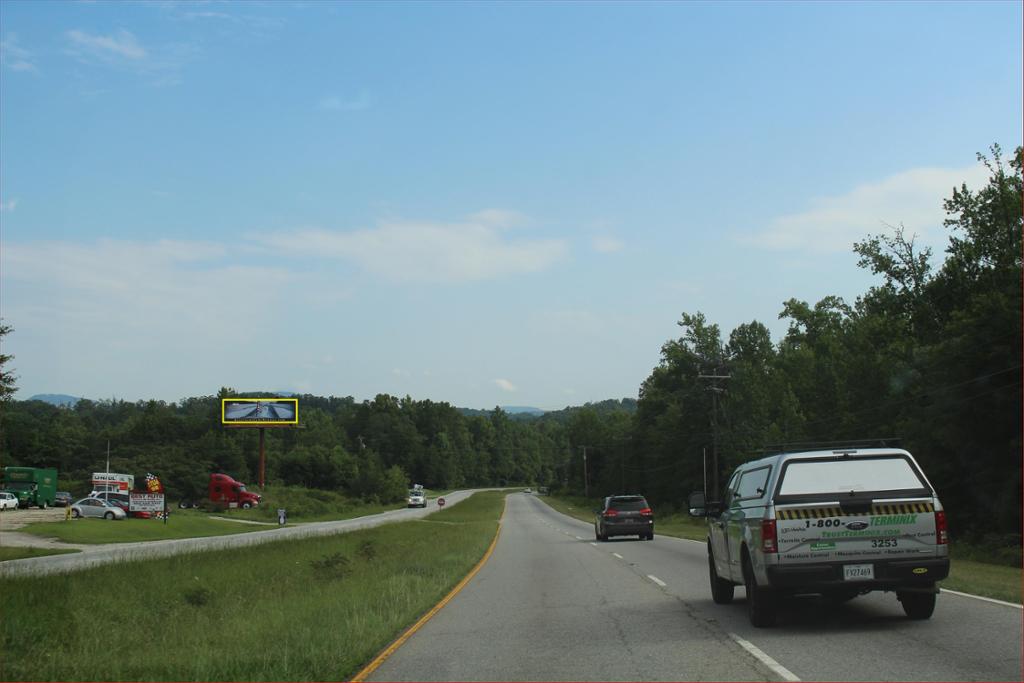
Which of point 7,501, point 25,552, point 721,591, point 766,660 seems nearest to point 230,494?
point 7,501

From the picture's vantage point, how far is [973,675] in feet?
27.0

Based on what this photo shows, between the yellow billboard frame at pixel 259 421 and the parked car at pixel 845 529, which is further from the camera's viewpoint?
the yellow billboard frame at pixel 259 421

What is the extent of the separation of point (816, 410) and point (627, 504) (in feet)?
152

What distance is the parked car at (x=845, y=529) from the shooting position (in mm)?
10852

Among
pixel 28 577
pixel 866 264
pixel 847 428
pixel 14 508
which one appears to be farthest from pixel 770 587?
pixel 14 508

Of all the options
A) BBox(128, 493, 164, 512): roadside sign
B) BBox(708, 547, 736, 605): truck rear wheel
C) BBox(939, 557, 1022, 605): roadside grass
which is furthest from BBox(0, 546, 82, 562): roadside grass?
BBox(939, 557, 1022, 605): roadside grass

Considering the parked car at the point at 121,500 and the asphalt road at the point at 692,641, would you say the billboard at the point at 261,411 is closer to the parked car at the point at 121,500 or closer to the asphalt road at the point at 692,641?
the parked car at the point at 121,500

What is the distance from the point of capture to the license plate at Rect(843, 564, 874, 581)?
10820 mm

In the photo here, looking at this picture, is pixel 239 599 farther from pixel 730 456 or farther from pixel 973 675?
pixel 730 456

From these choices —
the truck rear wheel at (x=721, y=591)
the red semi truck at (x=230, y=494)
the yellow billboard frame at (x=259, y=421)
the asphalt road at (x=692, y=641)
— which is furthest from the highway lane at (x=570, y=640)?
the yellow billboard frame at (x=259, y=421)

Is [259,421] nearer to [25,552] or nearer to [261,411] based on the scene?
[261,411]

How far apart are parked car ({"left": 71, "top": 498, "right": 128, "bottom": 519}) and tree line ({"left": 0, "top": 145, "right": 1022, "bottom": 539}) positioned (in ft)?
36.8

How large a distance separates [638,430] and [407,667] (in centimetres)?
12988

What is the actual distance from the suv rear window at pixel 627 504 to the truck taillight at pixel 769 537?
2823 cm
